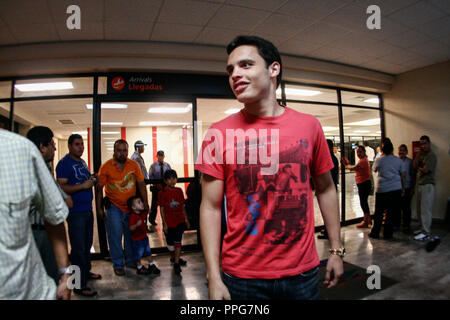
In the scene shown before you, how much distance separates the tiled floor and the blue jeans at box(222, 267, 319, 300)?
1.82m

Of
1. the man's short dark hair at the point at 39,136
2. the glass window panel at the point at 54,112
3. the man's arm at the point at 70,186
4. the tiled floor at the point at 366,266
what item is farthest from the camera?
the glass window panel at the point at 54,112

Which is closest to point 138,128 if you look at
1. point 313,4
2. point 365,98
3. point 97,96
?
point 97,96

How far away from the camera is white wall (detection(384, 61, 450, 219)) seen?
5.19 m

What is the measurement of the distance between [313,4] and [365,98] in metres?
4.50

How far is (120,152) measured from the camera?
3.24 m

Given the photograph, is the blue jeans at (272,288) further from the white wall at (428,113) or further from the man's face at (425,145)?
the white wall at (428,113)

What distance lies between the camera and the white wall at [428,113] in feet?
17.0

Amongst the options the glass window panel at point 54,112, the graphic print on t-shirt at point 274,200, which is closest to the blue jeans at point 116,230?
the glass window panel at point 54,112

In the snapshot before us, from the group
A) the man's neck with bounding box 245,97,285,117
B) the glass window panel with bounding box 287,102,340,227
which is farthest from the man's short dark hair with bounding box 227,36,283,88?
the glass window panel with bounding box 287,102,340,227

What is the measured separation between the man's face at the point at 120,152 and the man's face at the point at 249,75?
2.62 meters

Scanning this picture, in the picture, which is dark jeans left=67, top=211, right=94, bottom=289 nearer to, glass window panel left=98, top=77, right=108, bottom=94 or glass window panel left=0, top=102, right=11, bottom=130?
glass window panel left=98, top=77, right=108, bottom=94

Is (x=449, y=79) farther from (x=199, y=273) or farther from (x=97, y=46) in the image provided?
(x=97, y=46)

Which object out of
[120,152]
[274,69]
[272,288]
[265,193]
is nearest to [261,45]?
[274,69]

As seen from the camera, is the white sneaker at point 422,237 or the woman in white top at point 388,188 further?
the woman in white top at point 388,188
